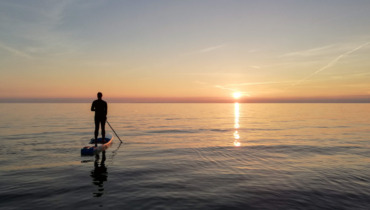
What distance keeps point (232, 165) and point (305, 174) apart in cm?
359

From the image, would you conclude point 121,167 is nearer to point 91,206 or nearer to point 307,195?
point 91,206

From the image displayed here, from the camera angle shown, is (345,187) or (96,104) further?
(96,104)

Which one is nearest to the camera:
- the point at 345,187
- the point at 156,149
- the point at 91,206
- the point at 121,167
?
the point at 91,206

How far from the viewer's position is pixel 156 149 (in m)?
18.0

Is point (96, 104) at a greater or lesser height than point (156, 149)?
greater

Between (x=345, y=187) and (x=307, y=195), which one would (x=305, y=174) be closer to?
(x=345, y=187)

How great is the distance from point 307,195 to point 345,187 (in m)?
2.31

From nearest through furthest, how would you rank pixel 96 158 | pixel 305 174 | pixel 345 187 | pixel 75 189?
pixel 75 189
pixel 345 187
pixel 305 174
pixel 96 158

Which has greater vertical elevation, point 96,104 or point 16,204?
point 96,104

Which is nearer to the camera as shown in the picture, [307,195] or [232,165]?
[307,195]

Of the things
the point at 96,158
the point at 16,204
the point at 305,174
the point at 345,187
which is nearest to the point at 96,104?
the point at 96,158

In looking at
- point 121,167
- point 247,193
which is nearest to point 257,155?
point 247,193

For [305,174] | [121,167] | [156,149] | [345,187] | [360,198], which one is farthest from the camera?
[156,149]

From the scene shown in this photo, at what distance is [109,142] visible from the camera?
19359mm
